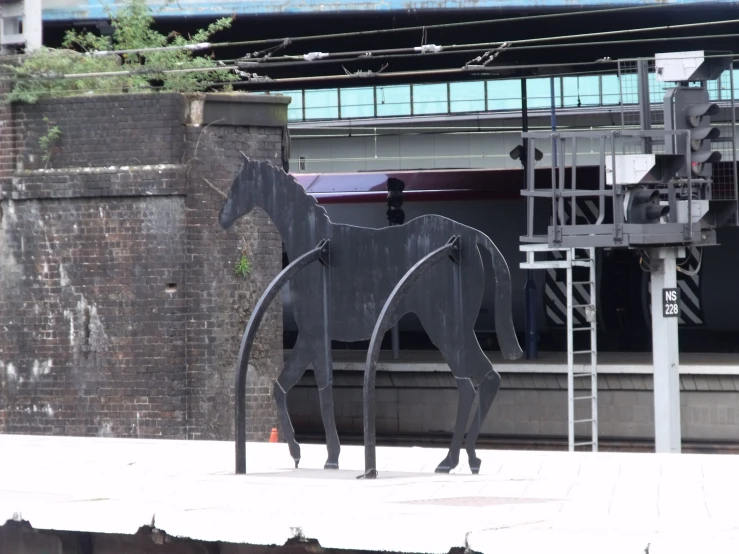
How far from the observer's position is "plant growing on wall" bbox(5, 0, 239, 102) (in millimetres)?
15273

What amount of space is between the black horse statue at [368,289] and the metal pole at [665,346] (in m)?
4.62

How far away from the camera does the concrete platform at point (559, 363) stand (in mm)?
17906

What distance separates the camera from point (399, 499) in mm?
7863

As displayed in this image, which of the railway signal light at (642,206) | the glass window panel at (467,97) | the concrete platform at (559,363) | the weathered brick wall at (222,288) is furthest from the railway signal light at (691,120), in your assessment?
the glass window panel at (467,97)

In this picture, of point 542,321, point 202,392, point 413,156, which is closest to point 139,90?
point 202,392

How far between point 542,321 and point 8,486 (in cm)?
1640

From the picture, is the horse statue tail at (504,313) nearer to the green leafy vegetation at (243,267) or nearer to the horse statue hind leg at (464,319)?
the horse statue hind leg at (464,319)

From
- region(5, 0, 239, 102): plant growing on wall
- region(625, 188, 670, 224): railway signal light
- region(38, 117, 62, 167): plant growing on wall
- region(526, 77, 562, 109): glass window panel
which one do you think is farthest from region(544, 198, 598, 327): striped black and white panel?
region(526, 77, 562, 109): glass window panel

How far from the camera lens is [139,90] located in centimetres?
1533

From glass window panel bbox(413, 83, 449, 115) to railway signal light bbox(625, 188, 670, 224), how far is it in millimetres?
26086

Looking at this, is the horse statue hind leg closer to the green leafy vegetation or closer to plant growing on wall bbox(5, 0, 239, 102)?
the green leafy vegetation

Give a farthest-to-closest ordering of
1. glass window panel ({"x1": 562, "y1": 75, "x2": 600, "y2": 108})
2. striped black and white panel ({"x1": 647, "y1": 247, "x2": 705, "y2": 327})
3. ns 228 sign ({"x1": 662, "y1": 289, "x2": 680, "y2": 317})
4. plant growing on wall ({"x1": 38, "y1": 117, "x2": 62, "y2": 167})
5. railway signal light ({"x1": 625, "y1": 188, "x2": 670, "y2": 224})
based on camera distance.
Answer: glass window panel ({"x1": 562, "y1": 75, "x2": 600, "y2": 108}) < striped black and white panel ({"x1": 647, "y1": 247, "x2": 705, "y2": 327}) < plant growing on wall ({"x1": 38, "y1": 117, "x2": 62, "y2": 167}) < ns 228 sign ({"x1": 662, "y1": 289, "x2": 680, "y2": 317}) < railway signal light ({"x1": 625, "y1": 188, "x2": 670, "y2": 224})

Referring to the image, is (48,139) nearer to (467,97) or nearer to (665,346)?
(665,346)

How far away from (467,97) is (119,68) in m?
24.1
